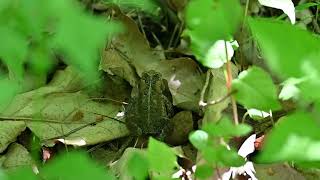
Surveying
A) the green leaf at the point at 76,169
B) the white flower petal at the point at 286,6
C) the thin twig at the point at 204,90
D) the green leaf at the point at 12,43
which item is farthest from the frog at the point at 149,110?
the green leaf at the point at 12,43

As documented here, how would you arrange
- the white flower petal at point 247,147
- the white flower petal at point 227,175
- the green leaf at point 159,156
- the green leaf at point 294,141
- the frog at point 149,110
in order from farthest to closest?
the frog at point 149,110 → the white flower petal at point 247,147 → the white flower petal at point 227,175 → the green leaf at point 159,156 → the green leaf at point 294,141

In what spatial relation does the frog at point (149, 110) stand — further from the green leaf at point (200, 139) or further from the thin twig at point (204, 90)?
the green leaf at point (200, 139)

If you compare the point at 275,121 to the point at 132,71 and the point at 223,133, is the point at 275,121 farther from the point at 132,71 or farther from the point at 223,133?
the point at 223,133

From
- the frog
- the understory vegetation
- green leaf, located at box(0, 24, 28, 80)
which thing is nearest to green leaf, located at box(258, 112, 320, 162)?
the understory vegetation

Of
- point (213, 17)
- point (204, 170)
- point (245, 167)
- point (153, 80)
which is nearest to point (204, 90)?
point (153, 80)

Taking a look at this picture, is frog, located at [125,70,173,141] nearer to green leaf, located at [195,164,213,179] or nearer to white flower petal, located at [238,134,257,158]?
white flower petal, located at [238,134,257,158]

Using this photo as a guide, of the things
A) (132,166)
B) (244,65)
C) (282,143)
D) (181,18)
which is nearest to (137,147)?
(244,65)
